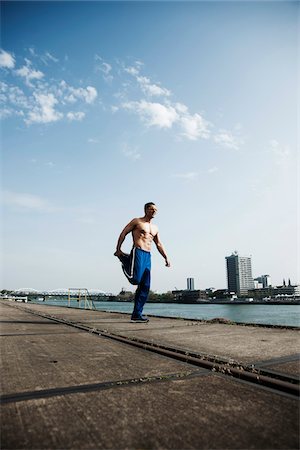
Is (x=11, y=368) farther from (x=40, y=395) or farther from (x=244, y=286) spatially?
(x=244, y=286)

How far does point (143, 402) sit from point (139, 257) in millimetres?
4483

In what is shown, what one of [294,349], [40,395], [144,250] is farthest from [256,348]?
[144,250]

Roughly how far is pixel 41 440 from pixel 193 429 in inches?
24.7

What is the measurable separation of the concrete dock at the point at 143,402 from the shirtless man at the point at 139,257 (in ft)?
10.3

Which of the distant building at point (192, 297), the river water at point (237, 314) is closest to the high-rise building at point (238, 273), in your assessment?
the distant building at point (192, 297)

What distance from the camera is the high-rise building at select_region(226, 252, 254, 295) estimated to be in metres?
183

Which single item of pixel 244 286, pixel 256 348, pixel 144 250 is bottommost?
pixel 244 286

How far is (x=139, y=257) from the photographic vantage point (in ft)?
19.8

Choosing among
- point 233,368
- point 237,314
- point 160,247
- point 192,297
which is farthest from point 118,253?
point 192,297

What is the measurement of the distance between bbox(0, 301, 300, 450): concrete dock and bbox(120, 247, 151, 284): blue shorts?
307 cm

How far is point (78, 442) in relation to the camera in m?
1.18

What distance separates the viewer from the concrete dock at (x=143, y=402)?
3.95 feet

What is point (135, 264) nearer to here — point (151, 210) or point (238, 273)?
point (151, 210)

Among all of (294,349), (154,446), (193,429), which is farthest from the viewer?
(294,349)
